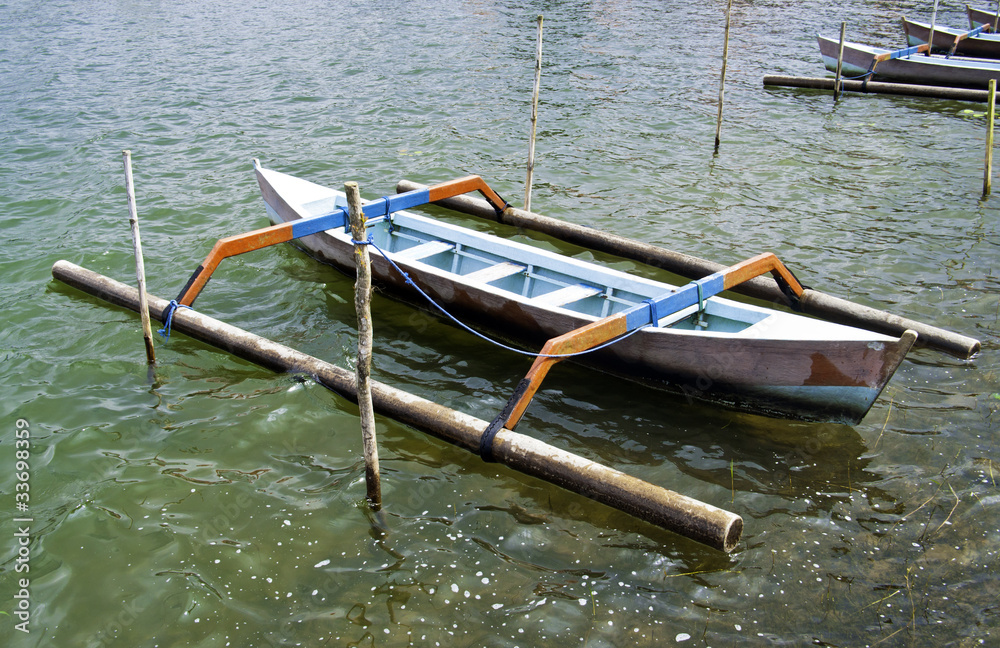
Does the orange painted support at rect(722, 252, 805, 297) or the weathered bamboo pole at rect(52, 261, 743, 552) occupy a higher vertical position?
the orange painted support at rect(722, 252, 805, 297)

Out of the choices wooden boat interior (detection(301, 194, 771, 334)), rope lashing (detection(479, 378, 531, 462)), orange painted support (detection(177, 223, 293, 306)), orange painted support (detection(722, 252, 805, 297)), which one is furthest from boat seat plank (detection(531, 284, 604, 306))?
orange painted support (detection(177, 223, 293, 306))

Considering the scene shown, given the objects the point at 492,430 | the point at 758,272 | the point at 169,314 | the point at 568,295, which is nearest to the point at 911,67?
the point at 758,272

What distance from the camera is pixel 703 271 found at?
8578 millimetres

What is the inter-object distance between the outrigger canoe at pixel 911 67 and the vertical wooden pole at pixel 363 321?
17.2 m

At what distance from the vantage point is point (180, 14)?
24.0 m

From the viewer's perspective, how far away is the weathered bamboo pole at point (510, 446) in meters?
4.92

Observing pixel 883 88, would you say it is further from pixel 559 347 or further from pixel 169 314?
pixel 169 314

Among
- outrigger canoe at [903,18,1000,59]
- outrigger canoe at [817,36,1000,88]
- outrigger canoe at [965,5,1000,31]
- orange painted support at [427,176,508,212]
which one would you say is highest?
outrigger canoe at [965,5,1000,31]

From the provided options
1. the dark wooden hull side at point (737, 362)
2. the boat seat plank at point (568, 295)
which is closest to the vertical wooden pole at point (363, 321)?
the dark wooden hull side at point (737, 362)

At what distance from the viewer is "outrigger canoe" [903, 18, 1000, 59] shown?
19.5 meters

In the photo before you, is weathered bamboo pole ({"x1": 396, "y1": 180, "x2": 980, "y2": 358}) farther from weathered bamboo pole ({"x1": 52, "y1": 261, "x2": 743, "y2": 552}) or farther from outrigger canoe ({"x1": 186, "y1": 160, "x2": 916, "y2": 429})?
weathered bamboo pole ({"x1": 52, "y1": 261, "x2": 743, "y2": 552})

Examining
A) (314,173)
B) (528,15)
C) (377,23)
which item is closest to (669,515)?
(314,173)

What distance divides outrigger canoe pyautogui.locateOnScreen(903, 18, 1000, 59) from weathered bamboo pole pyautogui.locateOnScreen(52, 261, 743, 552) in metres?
19.6

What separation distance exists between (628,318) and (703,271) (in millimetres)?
2670
